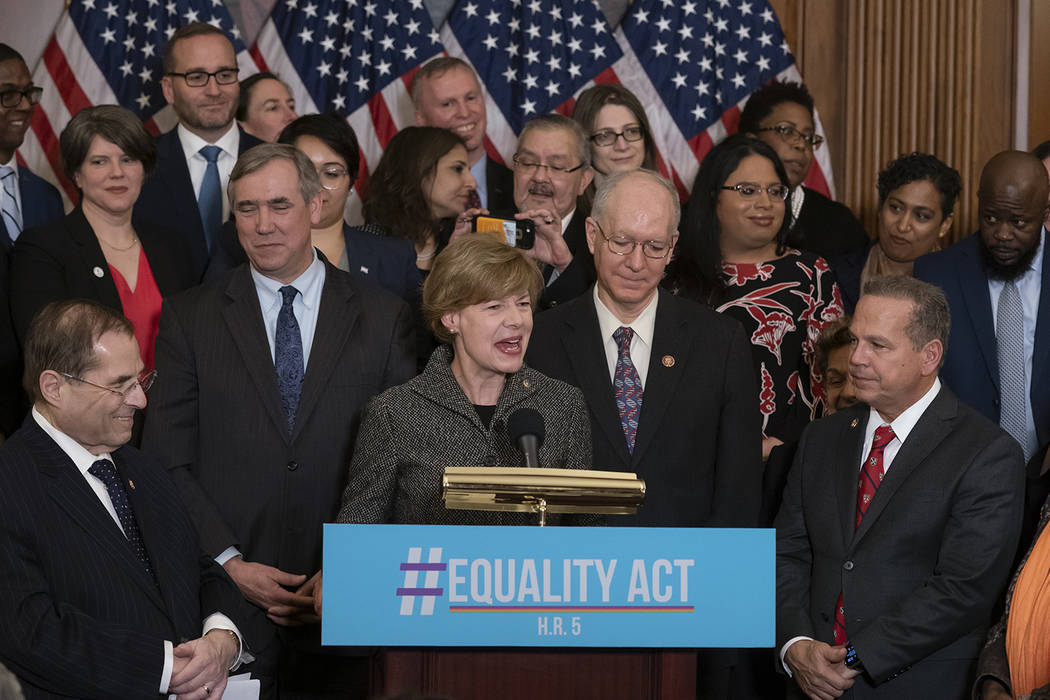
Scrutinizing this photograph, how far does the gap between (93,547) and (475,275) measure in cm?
101

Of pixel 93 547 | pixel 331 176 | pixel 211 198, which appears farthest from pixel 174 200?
pixel 93 547

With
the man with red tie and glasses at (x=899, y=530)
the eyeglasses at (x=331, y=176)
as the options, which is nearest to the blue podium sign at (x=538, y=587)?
the man with red tie and glasses at (x=899, y=530)

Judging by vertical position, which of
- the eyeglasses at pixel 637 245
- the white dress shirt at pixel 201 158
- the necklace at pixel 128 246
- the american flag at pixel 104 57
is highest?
the american flag at pixel 104 57

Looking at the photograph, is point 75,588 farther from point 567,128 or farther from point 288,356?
point 567,128

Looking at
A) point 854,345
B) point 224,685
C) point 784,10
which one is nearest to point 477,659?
point 224,685

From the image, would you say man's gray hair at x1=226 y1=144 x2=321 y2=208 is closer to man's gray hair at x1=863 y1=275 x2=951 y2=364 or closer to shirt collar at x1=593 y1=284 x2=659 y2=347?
shirt collar at x1=593 y1=284 x2=659 y2=347

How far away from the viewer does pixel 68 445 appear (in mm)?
2832

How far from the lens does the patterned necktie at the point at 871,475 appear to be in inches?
133

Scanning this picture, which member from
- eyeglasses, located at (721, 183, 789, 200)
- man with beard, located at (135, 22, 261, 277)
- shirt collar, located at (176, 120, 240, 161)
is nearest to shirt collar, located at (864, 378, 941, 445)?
eyeglasses, located at (721, 183, 789, 200)

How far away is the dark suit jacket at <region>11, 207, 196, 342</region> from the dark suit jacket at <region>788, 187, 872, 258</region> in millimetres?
2457

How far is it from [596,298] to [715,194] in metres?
0.95

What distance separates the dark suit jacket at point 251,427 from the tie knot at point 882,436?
1348 mm

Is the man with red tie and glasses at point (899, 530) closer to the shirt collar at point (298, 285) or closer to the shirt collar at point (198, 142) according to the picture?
the shirt collar at point (298, 285)

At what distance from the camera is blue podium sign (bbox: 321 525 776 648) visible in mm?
2314
